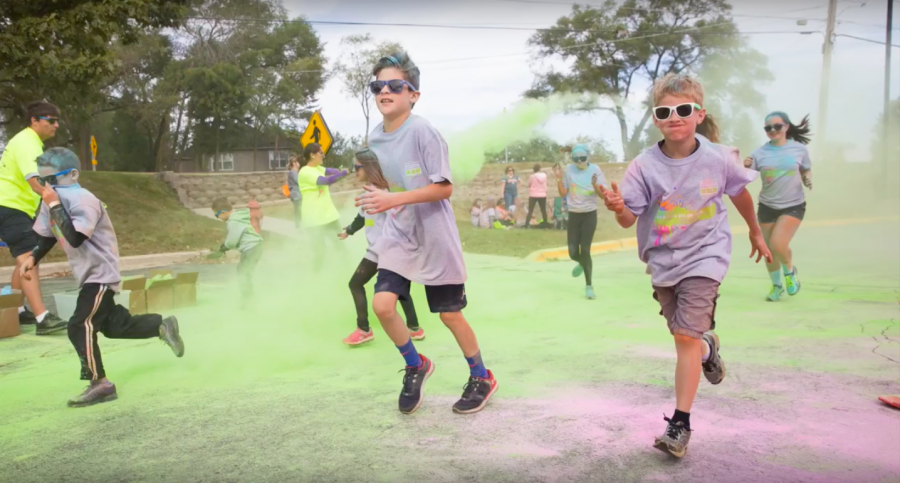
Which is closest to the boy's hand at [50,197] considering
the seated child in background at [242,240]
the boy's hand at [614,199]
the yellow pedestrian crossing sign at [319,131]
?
the seated child in background at [242,240]

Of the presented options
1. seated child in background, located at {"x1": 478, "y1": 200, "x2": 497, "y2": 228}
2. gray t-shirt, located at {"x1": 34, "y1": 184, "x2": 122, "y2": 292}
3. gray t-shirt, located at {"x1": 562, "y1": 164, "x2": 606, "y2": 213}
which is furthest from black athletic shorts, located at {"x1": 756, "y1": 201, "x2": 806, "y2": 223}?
seated child in background, located at {"x1": 478, "y1": 200, "x2": 497, "y2": 228}

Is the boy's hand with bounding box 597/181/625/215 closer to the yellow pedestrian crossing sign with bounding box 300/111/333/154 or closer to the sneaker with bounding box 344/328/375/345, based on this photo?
the sneaker with bounding box 344/328/375/345

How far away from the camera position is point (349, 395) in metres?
4.12

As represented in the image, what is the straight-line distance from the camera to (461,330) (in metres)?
3.95

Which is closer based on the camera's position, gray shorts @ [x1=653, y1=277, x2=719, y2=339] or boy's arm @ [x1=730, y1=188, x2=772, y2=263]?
gray shorts @ [x1=653, y1=277, x2=719, y2=339]

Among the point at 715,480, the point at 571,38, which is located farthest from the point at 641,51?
the point at 715,480

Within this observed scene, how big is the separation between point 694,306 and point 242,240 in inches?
202

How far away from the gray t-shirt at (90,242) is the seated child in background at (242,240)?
108 inches

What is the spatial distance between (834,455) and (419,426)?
198 cm

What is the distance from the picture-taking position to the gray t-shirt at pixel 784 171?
7113mm

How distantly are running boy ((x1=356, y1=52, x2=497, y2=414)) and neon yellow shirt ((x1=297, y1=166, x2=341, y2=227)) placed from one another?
13.6 ft

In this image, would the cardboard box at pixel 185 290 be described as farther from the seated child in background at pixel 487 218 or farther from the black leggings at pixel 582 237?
the seated child in background at pixel 487 218

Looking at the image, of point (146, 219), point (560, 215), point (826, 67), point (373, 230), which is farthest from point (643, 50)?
point (373, 230)

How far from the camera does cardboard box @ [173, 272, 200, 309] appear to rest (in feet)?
24.2
